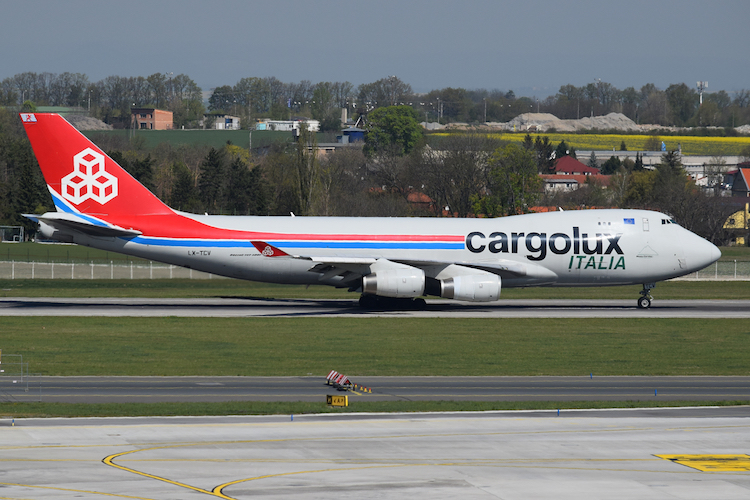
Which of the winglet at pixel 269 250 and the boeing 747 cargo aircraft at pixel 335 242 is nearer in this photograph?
the winglet at pixel 269 250

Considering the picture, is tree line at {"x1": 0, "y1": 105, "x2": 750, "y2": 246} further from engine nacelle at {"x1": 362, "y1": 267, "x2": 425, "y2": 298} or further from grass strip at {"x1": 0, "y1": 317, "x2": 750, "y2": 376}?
grass strip at {"x1": 0, "y1": 317, "x2": 750, "y2": 376}

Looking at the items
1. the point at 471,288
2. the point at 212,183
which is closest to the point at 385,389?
the point at 471,288

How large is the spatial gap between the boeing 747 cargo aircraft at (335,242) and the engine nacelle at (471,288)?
0.05 metres

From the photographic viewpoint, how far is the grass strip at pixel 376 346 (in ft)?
102

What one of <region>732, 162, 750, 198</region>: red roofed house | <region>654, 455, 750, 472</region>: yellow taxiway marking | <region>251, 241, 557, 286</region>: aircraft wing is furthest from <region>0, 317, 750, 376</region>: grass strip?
<region>732, 162, 750, 198</region>: red roofed house

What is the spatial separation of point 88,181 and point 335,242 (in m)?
13.6

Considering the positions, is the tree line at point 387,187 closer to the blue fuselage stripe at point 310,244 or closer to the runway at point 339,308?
the runway at point 339,308

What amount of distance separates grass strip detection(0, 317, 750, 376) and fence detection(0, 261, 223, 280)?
3292 cm

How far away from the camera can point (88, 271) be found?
77188mm

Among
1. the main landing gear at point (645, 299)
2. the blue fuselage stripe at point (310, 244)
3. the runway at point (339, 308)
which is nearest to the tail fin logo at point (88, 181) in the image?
the blue fuselage stripe at point (310, 244)

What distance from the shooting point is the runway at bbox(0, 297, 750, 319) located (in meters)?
47.5

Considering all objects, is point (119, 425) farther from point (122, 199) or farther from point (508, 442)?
point (122, 199)

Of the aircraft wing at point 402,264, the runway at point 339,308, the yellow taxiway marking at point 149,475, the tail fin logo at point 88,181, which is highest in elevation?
the tail fin logo at point 88,181

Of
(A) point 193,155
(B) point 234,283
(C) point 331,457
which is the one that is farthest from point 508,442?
(A) point 193,155
